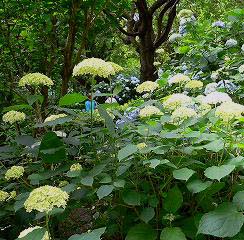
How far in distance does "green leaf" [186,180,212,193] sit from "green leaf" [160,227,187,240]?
15cm

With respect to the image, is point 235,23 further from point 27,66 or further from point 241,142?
point 241,142

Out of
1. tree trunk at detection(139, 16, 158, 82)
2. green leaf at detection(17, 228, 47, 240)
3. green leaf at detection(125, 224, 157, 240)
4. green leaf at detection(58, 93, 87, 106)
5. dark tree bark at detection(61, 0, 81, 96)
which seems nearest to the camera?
green leaf at detection(17, 228, 47, 240)

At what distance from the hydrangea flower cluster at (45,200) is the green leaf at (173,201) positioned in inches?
16.9

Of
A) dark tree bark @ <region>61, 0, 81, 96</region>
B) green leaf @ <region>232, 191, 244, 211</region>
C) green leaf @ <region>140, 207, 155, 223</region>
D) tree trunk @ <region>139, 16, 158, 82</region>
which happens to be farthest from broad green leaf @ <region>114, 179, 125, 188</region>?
tree trunk @ <region>139, 16, 158, 82</region>

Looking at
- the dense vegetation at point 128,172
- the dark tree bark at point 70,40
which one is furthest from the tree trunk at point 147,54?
the dense vegetation at point 128,172

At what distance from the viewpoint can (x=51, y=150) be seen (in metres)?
1.72

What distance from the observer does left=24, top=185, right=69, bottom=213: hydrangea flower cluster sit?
124cm

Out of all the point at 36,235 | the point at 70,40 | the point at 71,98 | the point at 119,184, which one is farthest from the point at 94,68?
the point at 70,40

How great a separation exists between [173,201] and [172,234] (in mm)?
131

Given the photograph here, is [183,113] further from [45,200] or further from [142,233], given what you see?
[45,200]

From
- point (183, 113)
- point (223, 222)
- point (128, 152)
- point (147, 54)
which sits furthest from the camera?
point (147, 54)

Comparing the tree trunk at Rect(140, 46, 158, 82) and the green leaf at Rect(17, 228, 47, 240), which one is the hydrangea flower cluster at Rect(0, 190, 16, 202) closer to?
the green leaf at Rect(17, 228, 47, 240)

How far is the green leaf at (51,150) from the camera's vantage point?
172 cm

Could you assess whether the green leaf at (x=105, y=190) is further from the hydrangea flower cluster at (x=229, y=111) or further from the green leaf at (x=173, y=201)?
the hydrangea flower cluster at (x=229, y=111)
